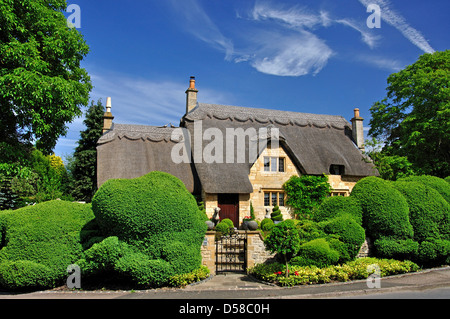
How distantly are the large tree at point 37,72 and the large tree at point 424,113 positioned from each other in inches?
839

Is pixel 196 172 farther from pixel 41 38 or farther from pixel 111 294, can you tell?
pixel 111 294

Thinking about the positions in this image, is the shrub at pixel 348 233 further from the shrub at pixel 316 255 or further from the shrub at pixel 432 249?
the shrub at pixel 432 249

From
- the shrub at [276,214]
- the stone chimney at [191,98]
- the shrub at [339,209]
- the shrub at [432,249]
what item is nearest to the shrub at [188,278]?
the shrub at [339,209]

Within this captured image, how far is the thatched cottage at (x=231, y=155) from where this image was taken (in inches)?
832

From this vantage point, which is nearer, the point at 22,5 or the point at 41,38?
the point at 22,5

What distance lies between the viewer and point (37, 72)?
44.0 feet

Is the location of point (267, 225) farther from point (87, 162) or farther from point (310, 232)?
point (87, 162)

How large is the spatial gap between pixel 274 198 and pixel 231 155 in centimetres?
433

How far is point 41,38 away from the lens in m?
14.7

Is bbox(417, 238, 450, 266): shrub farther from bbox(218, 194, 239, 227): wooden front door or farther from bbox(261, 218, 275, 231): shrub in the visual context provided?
bbox(218, 194, 239, 227): wooden front door

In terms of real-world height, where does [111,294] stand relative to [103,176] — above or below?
below

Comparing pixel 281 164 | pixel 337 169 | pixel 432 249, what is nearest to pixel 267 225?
pixel 281 164

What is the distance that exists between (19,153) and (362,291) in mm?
14628

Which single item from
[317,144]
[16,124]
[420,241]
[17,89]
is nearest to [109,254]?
[17,89]
